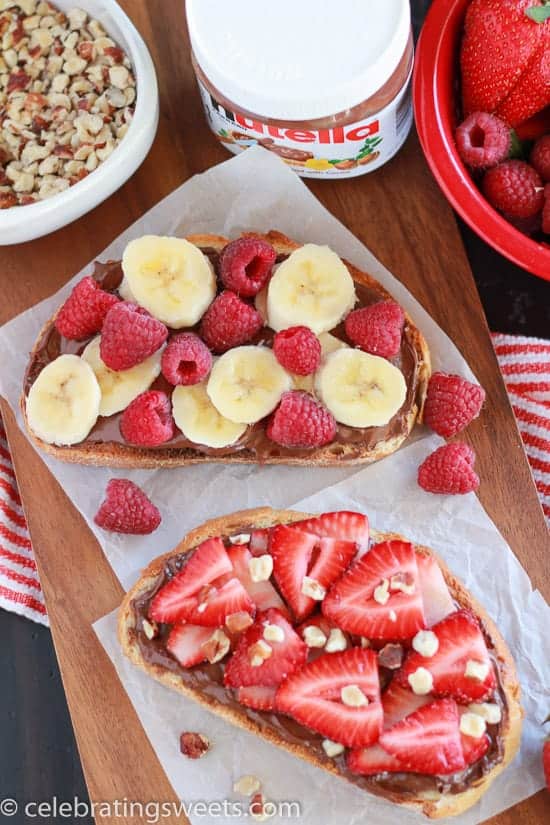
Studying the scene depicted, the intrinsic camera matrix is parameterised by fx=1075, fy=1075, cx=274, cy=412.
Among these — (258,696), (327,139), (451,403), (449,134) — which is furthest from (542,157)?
(258,696)

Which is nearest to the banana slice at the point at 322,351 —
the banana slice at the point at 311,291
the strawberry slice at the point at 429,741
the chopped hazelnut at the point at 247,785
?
the banana slice at the point at 311,291

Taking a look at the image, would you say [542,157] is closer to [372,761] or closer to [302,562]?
[302,562]

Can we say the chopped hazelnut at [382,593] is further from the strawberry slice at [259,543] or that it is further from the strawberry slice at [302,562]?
the strawberry slice at [259,543]

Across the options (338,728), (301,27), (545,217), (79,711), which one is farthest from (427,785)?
(301,27)

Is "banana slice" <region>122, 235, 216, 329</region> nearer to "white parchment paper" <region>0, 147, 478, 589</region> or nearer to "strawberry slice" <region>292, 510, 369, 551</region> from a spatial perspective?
"white parchment paper" <region>0, 147, 478, 589</region>

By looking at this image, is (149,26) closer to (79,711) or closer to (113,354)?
(113,354)
